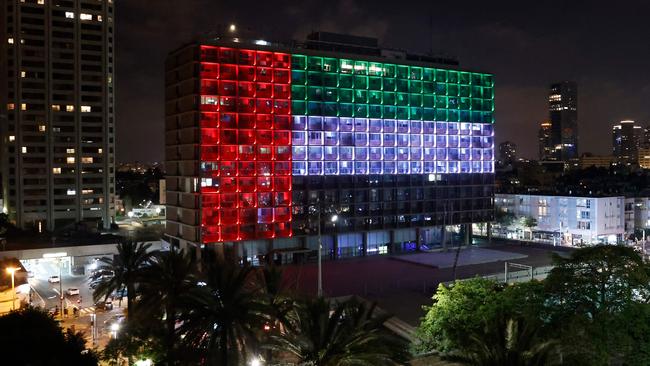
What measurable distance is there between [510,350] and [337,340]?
687 centimetres

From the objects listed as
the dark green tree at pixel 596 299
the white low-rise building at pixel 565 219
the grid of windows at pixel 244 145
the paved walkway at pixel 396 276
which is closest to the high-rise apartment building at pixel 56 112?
the grid of windows at pixel 244 145

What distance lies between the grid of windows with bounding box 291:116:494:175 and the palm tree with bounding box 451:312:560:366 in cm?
5891

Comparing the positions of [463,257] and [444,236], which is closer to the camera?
[463,257]

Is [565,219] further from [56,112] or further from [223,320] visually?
[56,112]

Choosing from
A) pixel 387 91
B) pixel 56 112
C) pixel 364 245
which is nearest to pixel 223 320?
pixel 364 245

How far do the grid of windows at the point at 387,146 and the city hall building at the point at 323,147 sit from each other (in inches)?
6.8

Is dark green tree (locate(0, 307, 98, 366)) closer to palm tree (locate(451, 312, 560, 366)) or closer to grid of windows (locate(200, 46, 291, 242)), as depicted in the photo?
palm tree (locate(451, 312, 560, 366))

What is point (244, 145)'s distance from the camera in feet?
247

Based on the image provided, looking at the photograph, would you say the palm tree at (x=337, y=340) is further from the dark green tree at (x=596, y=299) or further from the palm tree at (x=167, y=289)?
the dark green tree at (x=596, y=299)

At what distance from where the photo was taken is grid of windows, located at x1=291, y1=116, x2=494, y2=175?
81.2 m

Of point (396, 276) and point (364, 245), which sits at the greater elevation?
point (364, 245)

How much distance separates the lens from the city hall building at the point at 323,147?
7425cm

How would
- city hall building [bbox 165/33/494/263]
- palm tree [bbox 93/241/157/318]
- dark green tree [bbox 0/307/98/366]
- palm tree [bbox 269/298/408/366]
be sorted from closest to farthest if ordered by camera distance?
dark green tree [bbox 0/307/98/366] → palm tree [bbox 269/298/408/366] → palm tree [bbox 93/241/157/318] → city hall building [bbox 165/33/494/263]

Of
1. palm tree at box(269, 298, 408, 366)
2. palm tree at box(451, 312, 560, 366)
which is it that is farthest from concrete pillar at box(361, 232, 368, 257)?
palm tree at box(451, 312, 560, 366)
